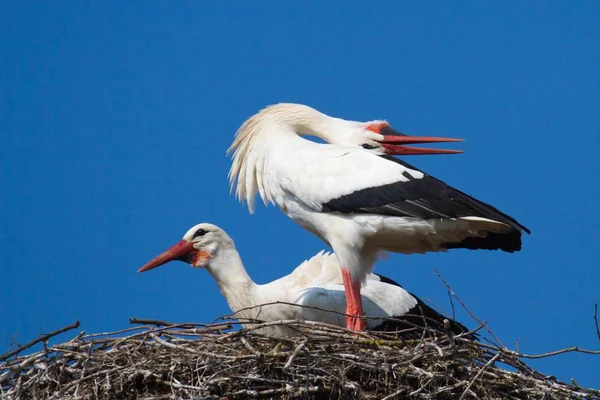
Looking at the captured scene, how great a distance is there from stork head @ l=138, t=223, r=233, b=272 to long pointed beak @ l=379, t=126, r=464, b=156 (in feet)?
3.84

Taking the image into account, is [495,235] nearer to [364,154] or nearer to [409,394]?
A: [364,154]

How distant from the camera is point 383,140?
7.66 metres

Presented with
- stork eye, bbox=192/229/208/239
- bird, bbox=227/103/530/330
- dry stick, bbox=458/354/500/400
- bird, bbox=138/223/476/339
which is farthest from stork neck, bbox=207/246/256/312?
dry stick, bbox=458/354/500/400

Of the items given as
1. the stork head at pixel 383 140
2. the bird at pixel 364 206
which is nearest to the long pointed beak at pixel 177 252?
the bird at pixel 364 206

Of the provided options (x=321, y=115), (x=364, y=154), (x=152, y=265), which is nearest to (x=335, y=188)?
(x=364, y=154)

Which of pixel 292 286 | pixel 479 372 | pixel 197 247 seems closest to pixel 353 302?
pixel 292 286

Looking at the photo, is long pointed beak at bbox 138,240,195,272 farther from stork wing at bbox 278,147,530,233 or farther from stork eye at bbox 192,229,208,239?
stork wing at bbox 278,147,530,233

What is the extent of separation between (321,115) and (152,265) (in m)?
1.44

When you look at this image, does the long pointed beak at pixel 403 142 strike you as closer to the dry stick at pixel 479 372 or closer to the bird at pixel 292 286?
the bird at pixel 292 286

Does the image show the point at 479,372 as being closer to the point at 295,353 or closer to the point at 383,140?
the point at 295,353

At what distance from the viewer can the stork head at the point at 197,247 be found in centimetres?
770

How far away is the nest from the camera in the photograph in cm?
579

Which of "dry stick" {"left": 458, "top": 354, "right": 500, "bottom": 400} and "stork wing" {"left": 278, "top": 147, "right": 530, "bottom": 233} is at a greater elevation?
"stork wing" {"left": 278, "top": 147, "right": 530, "bottom": 233}

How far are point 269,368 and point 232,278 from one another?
1.82 metres
